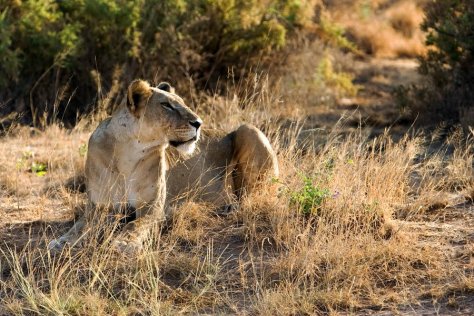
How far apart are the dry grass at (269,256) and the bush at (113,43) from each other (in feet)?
12.9

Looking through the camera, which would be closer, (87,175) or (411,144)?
(87,175)

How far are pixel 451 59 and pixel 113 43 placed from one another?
4163 millimetres

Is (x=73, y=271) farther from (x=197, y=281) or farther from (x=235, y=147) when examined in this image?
(x=235, y=147)

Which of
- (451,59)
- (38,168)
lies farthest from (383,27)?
(38,168)

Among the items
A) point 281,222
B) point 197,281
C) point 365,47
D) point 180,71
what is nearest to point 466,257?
point 281,222

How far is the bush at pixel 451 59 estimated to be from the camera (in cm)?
1062

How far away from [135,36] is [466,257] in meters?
6.59

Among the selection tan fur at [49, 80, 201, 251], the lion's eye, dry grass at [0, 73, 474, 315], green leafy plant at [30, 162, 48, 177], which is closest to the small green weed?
green leafy plant at [30, 162, 48, 177]

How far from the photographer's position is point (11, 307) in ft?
17.3

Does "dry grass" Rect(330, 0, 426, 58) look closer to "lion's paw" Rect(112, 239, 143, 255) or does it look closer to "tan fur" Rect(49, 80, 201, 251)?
"tan fur" Rect(49, 80, 201, 251)

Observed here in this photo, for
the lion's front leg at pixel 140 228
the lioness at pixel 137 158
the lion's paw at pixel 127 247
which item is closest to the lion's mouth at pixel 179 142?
the lioness at pixel 137 158

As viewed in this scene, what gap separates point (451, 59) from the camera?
11078 millimetres

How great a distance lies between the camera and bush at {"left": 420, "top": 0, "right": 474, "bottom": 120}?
10.6 m

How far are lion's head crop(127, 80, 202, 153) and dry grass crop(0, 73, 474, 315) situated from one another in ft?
2.06
